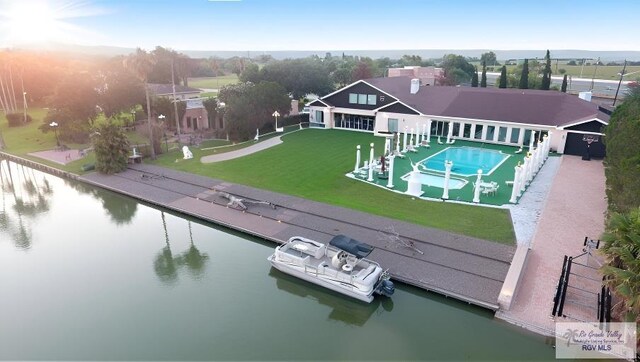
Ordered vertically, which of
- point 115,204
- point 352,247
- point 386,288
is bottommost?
point 115,204

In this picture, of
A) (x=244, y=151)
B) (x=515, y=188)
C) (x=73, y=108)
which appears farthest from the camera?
(x=73, y=108)

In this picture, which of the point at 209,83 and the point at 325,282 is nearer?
the point at 325,282

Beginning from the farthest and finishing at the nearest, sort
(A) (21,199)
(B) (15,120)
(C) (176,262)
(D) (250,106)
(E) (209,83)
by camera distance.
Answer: (E) (209,83) < (B) (15,120) < (D) (250,106) < (A) (21,199) < (C) (176,262)

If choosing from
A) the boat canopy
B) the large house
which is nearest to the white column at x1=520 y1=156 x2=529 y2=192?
the large house

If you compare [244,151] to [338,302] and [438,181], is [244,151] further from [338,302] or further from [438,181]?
[338,302]

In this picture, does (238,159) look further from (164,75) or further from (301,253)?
(164,75)

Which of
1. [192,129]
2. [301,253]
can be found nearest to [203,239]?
[301,253]

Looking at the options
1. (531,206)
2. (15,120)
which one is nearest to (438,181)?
(531,206)

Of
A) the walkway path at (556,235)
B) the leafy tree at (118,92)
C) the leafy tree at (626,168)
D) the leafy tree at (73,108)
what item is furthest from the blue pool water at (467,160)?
the leafy tree at (73,108)
